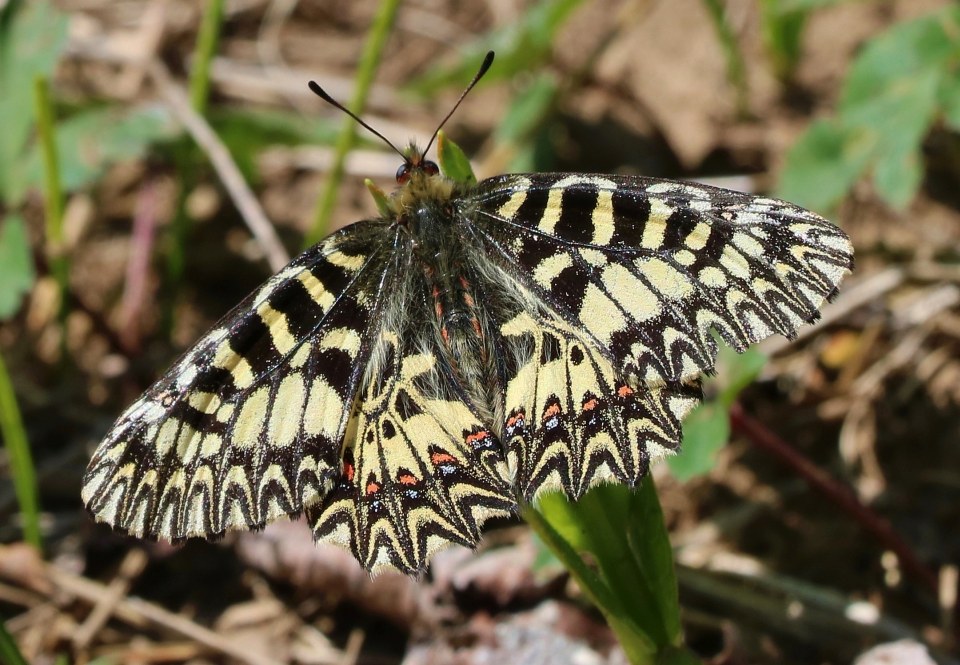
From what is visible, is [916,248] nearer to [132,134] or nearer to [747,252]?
[747,252]

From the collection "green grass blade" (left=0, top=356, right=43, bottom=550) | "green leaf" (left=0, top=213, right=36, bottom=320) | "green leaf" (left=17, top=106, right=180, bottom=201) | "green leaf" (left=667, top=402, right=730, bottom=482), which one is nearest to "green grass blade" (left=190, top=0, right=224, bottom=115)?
"green leaf" (left=17, top=106, right=180, bottom=201)

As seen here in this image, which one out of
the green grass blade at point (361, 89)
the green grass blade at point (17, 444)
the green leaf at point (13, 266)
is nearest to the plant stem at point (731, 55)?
the green grass blade at point (361, 89)

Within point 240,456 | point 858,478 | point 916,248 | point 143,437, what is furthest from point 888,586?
point 143,437

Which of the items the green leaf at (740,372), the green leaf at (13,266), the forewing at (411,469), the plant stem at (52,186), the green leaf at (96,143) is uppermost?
the green leaf at (96,143)

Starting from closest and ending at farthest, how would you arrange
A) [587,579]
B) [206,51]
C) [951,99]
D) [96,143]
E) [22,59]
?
[587,579] < [951,99] < [22,59] < [96,143] < [206,51]

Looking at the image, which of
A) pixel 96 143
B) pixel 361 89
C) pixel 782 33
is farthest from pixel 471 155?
pixel 96 143

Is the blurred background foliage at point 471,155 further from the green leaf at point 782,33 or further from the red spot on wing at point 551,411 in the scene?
the red spot on wing at point 551,411

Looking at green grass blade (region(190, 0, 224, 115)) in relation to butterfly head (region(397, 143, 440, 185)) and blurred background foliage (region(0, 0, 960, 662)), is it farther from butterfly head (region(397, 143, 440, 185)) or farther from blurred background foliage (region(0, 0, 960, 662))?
butterfly head (region(397, 143, 440, 185))

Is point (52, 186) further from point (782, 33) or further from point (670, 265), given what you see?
point (782, 33)
